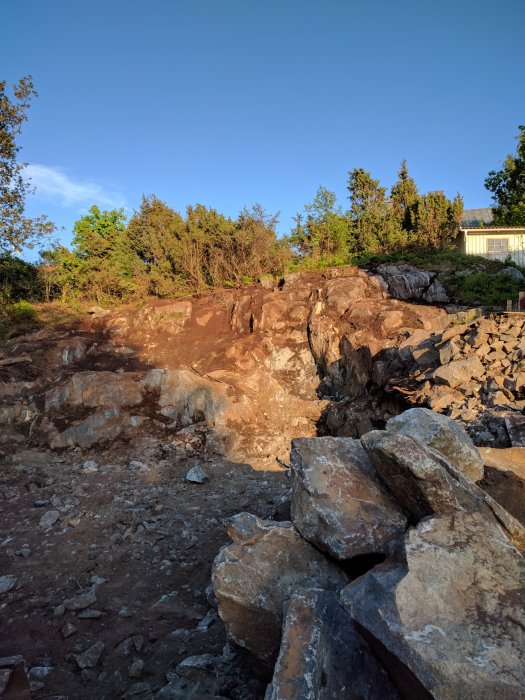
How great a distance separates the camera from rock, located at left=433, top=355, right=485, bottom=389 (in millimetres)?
6840

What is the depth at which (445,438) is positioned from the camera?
11.1ft

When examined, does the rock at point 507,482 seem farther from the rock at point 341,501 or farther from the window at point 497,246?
the window at point 497,246

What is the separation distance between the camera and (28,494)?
23.2ft

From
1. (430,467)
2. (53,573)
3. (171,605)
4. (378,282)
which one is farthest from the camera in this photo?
(378,282)

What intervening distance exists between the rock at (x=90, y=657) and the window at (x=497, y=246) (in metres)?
21.7

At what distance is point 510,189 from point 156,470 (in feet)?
80.5

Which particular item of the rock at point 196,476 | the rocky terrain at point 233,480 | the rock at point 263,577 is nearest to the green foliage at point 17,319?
the rocky terrain at point 233,480

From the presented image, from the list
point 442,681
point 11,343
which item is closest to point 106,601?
point 442,681

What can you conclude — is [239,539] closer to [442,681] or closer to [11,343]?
[442,681]

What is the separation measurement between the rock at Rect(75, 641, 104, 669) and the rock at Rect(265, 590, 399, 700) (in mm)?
2006

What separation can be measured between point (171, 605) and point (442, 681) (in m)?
3.16

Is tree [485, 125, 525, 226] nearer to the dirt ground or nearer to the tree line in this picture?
the tree line

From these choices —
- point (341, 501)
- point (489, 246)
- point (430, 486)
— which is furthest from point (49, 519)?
point (489, 246)

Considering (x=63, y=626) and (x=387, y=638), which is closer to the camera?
(x=387, y=638)
